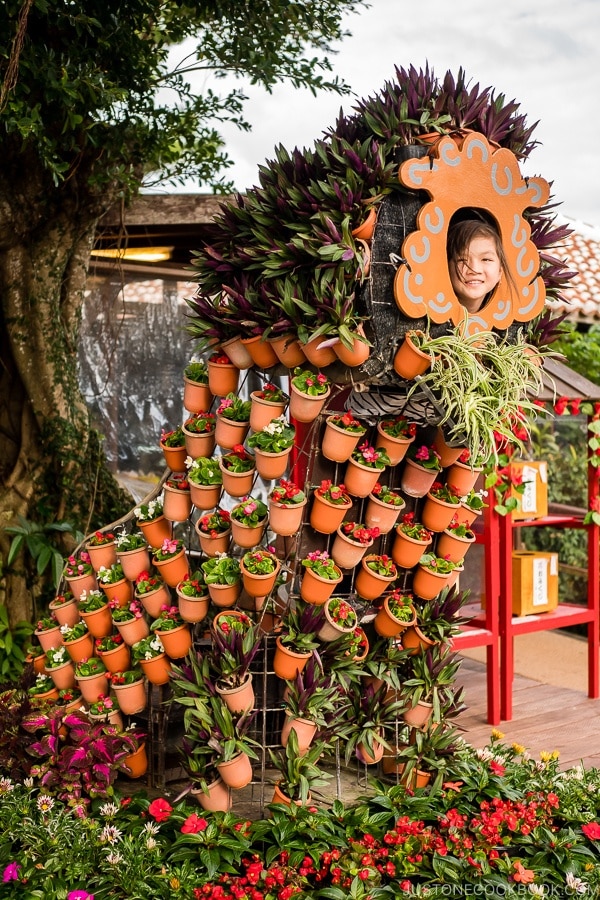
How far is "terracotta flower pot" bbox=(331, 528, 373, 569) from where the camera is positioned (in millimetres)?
3311

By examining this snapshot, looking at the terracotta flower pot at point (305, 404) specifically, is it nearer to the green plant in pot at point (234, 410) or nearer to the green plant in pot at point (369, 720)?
the green plant in pot at point (234, 410)

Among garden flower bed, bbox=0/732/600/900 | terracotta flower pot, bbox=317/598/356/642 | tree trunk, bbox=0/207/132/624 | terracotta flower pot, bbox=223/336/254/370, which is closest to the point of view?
garden flower bed, bbox=0/732/600/900

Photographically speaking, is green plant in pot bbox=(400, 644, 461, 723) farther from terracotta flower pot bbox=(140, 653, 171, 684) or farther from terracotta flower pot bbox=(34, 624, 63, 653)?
terracotta flower pot bbox=(34, 624, 63, 653)

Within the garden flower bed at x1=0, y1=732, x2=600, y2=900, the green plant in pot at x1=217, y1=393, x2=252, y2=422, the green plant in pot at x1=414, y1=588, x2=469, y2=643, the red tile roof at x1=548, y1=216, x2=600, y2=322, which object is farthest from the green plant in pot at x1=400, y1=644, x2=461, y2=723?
the red tile roof at x1=548, y1=216, x2=600, y2=322

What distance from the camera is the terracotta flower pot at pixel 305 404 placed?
3.17m

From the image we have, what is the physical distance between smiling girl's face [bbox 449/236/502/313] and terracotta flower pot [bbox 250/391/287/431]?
0.83m

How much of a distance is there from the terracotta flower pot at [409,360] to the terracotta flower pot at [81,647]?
1.91 m

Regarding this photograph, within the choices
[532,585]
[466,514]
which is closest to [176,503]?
[466,514]

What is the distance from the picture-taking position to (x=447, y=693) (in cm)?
379

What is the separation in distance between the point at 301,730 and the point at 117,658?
3.09 feet

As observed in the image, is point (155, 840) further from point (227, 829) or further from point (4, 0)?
point (4, 0)

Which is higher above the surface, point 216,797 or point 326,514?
point 326,514

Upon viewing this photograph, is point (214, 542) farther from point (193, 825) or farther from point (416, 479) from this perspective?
point (193, 825)

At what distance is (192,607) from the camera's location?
3447 mm
